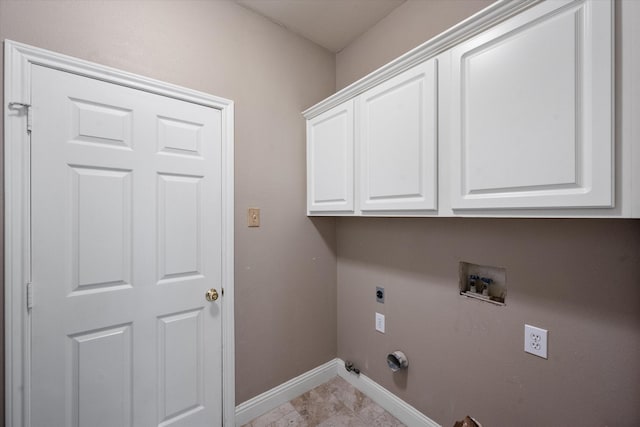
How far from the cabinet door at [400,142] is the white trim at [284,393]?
54.9 inches

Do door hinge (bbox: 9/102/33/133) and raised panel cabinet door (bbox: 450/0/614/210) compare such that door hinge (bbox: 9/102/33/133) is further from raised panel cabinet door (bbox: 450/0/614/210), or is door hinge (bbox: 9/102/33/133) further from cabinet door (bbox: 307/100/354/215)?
raised panel cabinet door (bbox: 450/0/614/210)

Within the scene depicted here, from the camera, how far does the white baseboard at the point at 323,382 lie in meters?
1.68

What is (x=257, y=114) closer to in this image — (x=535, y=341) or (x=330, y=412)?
(x=535, y=341)

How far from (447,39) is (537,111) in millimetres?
493

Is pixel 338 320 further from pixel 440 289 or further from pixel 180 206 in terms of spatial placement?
pixel 180 206

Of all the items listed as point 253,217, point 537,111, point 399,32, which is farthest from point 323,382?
point 399,32

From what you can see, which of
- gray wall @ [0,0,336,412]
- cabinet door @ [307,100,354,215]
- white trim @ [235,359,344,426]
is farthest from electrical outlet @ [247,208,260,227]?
white trim @ [235,359,344,426]

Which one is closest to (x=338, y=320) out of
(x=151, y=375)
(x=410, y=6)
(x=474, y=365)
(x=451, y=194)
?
(x=474, y=365)

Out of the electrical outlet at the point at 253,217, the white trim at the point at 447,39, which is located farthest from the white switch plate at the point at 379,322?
the white trim at the point at 447,39

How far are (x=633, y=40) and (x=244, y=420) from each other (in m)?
2.46

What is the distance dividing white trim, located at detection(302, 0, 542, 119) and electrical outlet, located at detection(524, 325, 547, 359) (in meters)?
1.27

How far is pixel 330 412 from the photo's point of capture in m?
1.80

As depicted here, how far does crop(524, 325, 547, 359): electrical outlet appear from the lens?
1162mm

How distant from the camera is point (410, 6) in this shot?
66.6 inches
